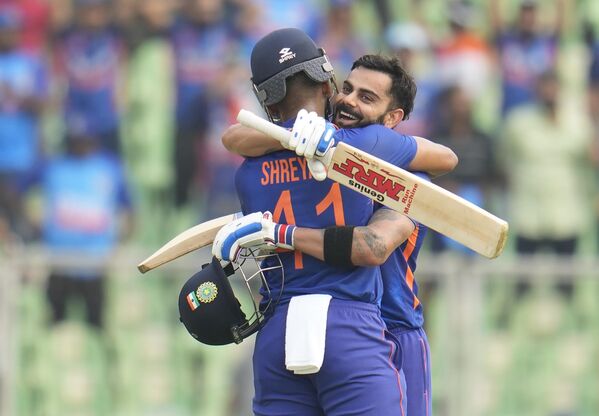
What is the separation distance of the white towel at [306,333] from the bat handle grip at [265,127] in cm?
62

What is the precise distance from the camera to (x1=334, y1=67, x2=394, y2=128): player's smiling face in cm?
541

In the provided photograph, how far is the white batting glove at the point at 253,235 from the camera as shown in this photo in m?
5.10

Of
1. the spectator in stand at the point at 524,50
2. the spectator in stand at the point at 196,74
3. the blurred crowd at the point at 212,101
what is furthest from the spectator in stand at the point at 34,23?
the spectator in stand at the point at 524,50

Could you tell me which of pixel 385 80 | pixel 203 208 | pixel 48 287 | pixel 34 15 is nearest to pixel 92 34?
pixel 34 15

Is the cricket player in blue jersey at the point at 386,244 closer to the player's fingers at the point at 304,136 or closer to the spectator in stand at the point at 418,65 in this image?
the player's fingers at the point at 304,136

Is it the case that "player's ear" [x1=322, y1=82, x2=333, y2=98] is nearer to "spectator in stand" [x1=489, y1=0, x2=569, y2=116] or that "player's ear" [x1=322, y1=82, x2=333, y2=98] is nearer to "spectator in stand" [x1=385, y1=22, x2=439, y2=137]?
"spectator in stand" [x1=385, y1=22, x2=439, y2=137]

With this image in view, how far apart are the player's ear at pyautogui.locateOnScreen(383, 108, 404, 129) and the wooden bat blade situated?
556 millimetres

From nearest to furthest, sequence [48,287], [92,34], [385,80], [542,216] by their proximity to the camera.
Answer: [385,80]
[48,287]
[542,216]
[92,34]

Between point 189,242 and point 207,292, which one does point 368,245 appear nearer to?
point 207,292

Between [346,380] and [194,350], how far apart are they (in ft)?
15.9

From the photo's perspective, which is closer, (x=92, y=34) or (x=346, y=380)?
(x=346, y=380)

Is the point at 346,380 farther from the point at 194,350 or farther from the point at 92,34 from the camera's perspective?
the point at 92,34

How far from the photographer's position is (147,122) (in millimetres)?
11812

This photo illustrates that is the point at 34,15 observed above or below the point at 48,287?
above
